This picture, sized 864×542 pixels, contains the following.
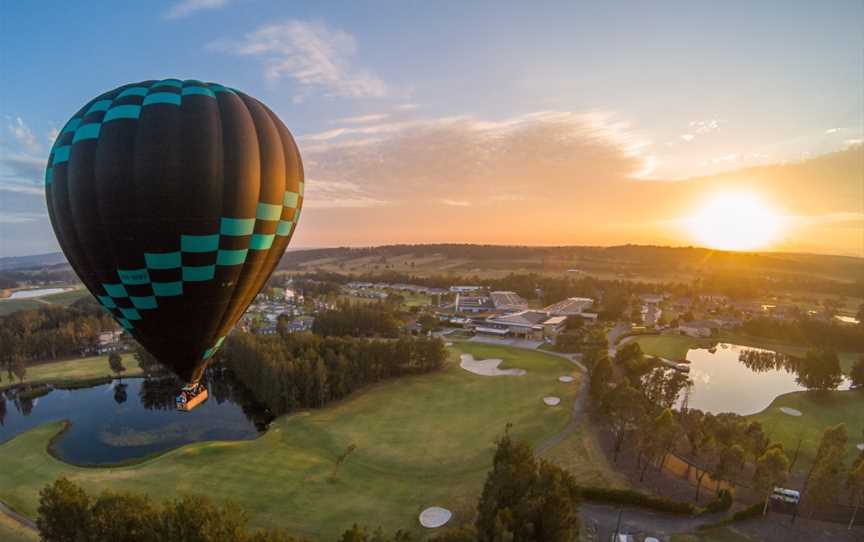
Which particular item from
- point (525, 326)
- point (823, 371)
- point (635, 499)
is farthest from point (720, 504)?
point (525, 326)

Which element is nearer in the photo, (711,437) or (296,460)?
(711,437)

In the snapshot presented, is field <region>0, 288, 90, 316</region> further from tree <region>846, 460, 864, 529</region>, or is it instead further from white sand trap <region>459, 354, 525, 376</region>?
tree <region>846, 460, 864, 529</region>

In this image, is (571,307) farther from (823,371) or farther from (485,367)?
(823,371)

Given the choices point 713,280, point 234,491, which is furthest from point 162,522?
point 713,280

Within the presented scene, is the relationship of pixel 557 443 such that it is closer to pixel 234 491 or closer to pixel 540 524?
pixel 540 524

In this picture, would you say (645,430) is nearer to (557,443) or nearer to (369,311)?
(557,443)

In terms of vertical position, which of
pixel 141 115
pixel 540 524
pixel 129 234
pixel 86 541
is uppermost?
pixel 141 115

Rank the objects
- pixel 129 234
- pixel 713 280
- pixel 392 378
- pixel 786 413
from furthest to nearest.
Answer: pixel 713 280, pixel 392 378, pixel 786 413, pixel 129 234

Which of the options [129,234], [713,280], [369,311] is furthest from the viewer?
[713,280]

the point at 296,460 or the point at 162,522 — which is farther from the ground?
the point at 162,522

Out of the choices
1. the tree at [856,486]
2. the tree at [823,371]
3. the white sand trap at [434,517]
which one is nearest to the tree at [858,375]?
the tree at [823,371]
